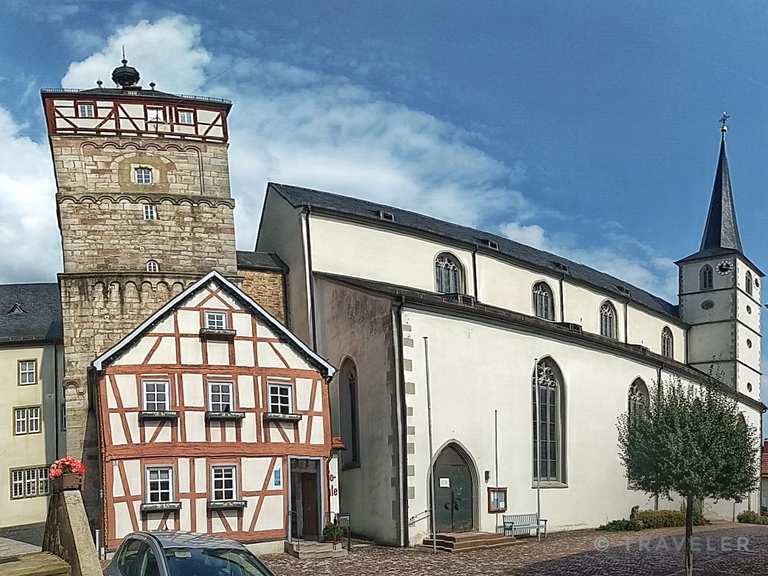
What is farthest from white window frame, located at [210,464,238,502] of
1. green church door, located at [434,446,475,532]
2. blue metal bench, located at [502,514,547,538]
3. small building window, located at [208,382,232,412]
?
blue metal bench, located at [502,514,547,538]

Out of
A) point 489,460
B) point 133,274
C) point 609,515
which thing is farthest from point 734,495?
point 133,274

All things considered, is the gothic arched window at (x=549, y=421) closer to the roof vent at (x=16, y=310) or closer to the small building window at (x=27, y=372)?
the small building window at (x=27, y=372)

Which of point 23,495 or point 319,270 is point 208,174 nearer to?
point 319,270

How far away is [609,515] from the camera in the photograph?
30.2 metres

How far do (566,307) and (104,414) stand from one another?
79.9 feet

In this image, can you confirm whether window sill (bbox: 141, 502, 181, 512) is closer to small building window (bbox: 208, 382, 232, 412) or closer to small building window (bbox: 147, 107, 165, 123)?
small building window (bbox: 208, 382, 232, 412)

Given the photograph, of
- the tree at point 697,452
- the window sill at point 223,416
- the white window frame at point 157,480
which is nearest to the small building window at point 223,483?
the white window frame at point 157,480

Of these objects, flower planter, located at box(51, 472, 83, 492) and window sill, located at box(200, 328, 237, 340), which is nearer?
flower planter, located at box(51, 472, 83, 492)

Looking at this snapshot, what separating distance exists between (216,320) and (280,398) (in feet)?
9.11

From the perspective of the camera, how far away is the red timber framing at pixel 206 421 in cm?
2053

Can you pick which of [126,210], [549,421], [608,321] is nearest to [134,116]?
[126,210]

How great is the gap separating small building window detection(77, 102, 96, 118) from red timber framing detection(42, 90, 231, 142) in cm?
5

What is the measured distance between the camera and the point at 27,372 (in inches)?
1254

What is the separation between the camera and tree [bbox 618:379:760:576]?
16.6 meters
